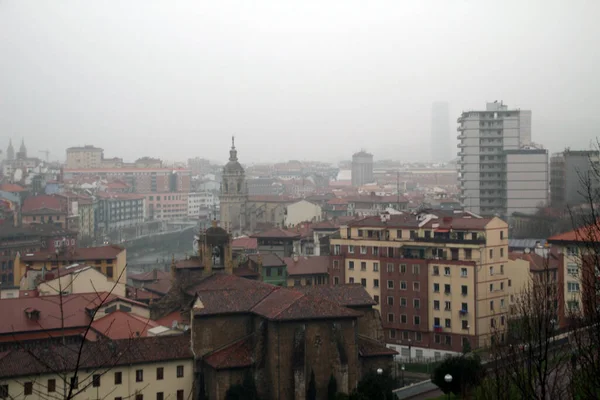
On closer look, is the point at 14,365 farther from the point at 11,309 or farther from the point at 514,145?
the point at 514,145

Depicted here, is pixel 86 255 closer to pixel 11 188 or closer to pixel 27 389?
pixel 27 389

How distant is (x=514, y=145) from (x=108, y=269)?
95.9 feet

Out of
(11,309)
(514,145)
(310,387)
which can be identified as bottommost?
(310,387)

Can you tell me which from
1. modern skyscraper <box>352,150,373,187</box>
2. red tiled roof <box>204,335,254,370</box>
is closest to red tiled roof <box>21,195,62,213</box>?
red tiled roof <box>204,335,254,370</box>

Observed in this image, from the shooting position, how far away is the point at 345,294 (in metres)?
21.9

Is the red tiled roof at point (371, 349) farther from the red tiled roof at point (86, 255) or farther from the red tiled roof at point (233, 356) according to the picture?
the red tiled roof at point (86, 255)

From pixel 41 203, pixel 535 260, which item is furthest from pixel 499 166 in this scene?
pixel 41 203

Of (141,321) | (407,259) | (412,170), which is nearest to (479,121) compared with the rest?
(407,259)

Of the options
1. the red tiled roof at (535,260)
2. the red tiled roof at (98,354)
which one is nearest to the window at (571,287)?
the red tiled roof at (535,260)

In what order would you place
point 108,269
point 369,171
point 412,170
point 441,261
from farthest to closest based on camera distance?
point 412,170, point 369,171, point 108,269, point 441,261

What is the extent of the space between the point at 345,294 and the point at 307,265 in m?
9.21

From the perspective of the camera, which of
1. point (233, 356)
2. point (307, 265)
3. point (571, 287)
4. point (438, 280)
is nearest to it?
point (233, 356)

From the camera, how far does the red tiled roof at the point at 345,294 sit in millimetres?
21500

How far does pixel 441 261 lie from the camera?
26.7 meters
